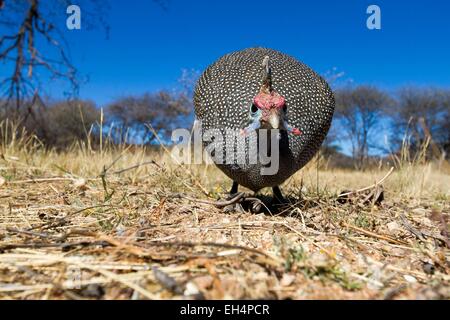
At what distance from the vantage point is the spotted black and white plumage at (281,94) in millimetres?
2529

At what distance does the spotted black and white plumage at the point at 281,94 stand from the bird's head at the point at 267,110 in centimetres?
13

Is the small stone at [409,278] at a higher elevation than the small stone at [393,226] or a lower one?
lower

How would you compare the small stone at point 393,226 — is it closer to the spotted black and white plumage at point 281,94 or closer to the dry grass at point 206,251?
the dry grass at point 206,251

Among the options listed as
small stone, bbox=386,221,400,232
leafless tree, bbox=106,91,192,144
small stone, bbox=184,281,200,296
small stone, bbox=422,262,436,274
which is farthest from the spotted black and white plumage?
leafless tree, bbox=106,91,192,144

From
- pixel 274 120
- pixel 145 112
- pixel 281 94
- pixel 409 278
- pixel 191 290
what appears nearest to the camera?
pixel 191 290

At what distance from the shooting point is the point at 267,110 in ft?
7.37

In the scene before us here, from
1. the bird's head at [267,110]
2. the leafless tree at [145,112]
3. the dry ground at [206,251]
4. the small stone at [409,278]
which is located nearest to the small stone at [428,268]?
the dry ground at [206,251]

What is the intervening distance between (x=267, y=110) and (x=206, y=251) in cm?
90

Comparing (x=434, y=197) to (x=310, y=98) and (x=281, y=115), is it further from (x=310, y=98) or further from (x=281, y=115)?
(x=281, y=115)

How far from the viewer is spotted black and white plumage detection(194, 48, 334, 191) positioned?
2.53 metres

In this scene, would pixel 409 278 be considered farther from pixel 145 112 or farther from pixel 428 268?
pixel 145 112

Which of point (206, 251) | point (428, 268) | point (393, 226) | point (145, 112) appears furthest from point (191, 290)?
point (145, 112)
